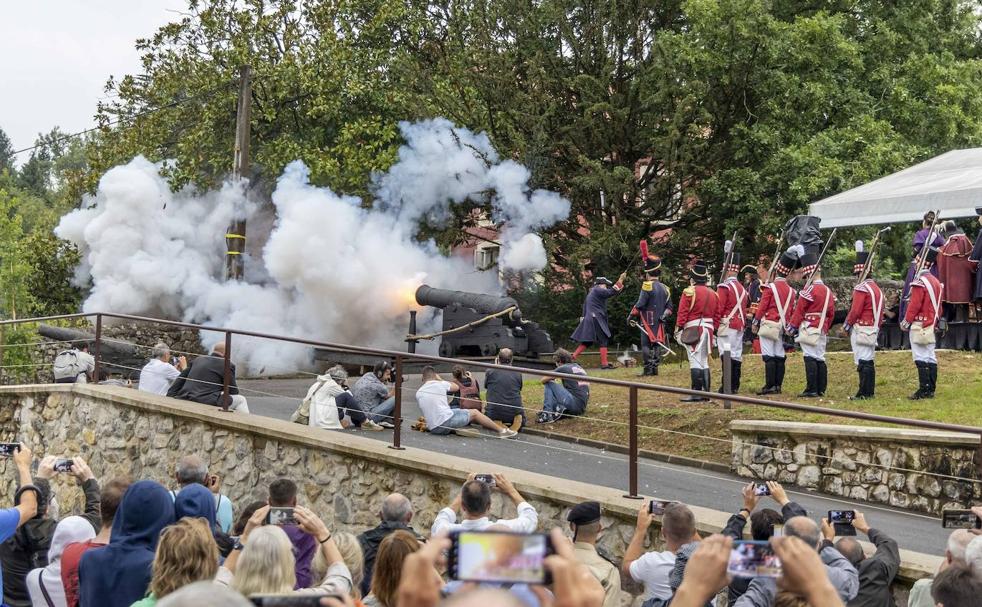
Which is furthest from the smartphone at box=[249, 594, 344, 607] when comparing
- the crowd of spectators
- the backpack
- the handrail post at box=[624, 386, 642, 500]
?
the backpack

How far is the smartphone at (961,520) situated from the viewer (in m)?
5.47

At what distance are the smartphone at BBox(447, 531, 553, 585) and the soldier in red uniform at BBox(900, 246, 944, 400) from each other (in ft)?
38.9

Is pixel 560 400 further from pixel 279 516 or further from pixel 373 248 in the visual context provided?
pixel 373 248

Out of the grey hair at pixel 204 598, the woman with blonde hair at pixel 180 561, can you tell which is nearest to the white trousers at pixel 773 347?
the woman with blonde hair at pixel 180 561

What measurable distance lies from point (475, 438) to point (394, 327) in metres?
12.3

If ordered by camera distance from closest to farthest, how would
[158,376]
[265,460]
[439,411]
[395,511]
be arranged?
[395,511], [265,460], [439,411], [158,376]

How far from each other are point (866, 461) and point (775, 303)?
5226mm

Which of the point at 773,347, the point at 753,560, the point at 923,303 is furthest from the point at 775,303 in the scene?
the point at 753,560

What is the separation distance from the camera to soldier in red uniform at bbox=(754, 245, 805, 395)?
14.7 metres

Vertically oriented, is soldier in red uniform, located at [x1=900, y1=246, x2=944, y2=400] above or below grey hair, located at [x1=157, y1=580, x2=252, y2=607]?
above

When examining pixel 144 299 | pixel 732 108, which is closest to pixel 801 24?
pixel 732 108

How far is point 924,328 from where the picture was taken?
1325 centimetres

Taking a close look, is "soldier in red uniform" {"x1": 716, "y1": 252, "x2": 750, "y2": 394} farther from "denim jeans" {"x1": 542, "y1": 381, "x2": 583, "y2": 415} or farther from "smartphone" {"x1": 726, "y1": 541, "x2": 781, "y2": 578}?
"smartphone" {"x1": 726, "y1": 541, "x2": 781, "y2": 578}

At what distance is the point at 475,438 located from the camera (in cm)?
1221
